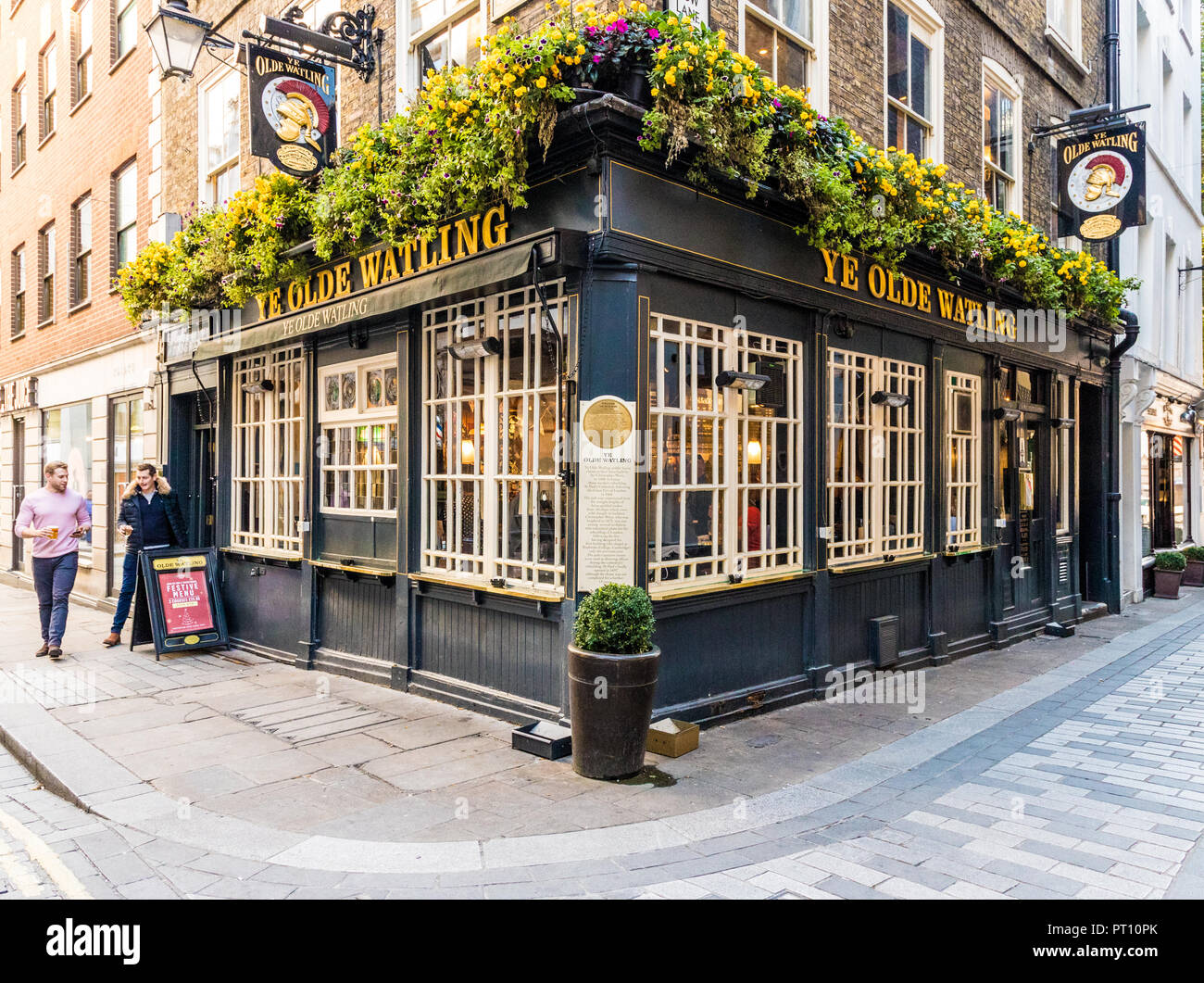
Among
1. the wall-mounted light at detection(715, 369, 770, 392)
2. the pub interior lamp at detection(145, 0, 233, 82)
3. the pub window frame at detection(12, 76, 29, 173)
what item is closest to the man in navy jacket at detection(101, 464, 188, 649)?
the pub interior lamp at detection(145, 0, 233, 82)

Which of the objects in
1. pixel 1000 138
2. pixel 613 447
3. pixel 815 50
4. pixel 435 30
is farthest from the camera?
pixel 1000 138

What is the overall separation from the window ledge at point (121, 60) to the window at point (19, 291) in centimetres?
525

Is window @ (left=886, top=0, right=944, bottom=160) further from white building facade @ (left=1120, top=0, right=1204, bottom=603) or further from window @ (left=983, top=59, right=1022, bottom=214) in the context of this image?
white building facade @ (left=1120, top=0, right=1204, bottom=603)

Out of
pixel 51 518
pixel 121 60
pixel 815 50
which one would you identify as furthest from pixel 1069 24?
pixel 51 518

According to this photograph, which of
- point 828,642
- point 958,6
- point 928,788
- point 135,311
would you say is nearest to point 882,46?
point 958,6

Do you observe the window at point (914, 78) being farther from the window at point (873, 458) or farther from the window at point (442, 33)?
the window at point (442, 33)

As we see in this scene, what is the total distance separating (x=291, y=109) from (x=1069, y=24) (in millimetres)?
12141

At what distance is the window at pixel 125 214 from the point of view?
1302 cm

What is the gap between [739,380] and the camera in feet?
23.1

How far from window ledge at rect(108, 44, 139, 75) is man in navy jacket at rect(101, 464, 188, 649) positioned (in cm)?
699

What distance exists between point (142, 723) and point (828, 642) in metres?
5.78

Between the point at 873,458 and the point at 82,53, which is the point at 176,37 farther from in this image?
the point at 82,53

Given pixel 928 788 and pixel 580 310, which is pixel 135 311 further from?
pixel 928 788

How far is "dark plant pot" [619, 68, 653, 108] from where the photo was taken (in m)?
5.88
